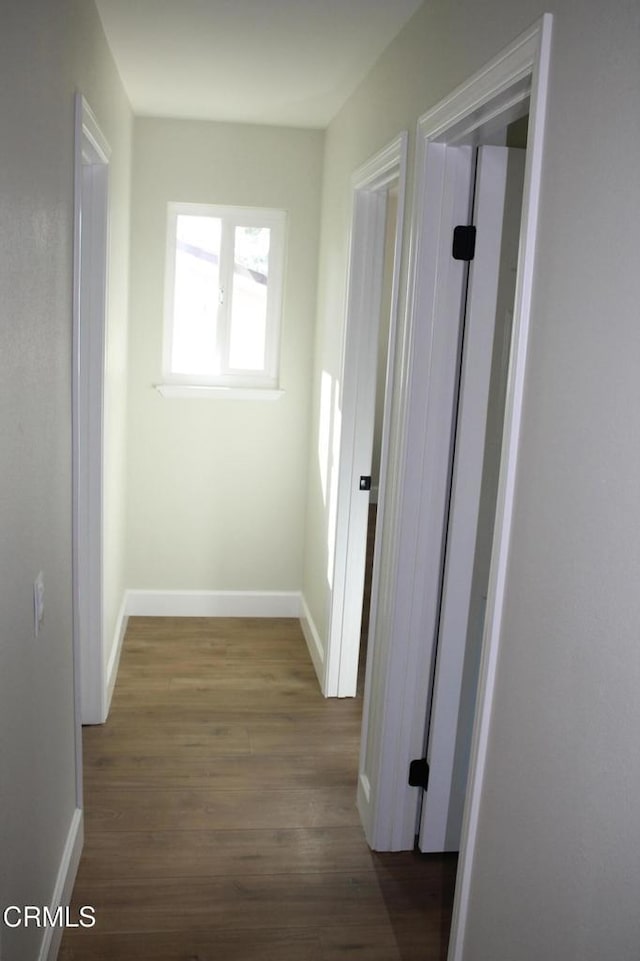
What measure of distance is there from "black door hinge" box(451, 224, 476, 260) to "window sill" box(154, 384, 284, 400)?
2.24m

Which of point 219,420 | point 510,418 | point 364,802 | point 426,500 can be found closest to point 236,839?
point 364,802

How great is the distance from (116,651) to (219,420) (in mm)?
1295

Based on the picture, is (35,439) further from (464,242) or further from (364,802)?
(364,802)

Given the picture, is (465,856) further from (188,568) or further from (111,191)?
(188,568)

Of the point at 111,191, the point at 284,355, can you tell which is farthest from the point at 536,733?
the point at 284,355

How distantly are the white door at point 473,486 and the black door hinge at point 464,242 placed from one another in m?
0.02

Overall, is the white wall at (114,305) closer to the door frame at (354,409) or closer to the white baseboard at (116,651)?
the white baseboard at (116,651)

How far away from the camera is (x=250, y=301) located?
4.63 meters

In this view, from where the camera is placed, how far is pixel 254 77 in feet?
11.3

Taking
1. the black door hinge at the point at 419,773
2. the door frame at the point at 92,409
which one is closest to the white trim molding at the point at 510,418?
the black door hinge at the point at 419,773

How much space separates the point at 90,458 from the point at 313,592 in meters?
1.54

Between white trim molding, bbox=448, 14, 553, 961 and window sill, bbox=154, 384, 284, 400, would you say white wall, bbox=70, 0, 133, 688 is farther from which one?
white trim molding, bbox=448, 14, 553, 961

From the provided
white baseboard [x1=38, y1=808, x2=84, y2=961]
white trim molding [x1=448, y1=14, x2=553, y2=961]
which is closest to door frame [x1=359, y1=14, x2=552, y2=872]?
white trim molding [x1=448, y1=14, x2=553, y2=961]

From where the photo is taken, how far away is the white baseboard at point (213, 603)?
473 centimetres
